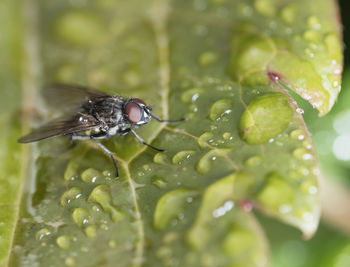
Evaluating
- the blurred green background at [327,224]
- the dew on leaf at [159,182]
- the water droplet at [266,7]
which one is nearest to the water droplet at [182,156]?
the dew on leaf at [159,182]

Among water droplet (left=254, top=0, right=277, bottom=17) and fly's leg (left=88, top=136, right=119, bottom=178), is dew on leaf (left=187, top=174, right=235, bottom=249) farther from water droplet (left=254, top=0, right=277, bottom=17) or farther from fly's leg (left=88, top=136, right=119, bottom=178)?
water droplet (left=254, top=0, right=277, bottom=17)

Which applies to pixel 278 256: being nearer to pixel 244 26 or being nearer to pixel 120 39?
pixel 244 26

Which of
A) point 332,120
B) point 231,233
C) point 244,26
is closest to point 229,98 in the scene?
point 244,26

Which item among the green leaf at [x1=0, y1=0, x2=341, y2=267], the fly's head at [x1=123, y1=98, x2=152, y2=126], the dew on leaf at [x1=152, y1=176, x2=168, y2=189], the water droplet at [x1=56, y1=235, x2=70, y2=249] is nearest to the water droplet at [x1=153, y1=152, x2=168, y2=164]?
the green leaf at [x1=0, y1=0, x2=341, y2=267]

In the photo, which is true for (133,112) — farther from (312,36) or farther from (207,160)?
(312,36)

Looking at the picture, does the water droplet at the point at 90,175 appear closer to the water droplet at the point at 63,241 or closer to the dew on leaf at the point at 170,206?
the water droplet at the point at 63,241

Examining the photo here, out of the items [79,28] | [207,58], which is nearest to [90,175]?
[207,58]
